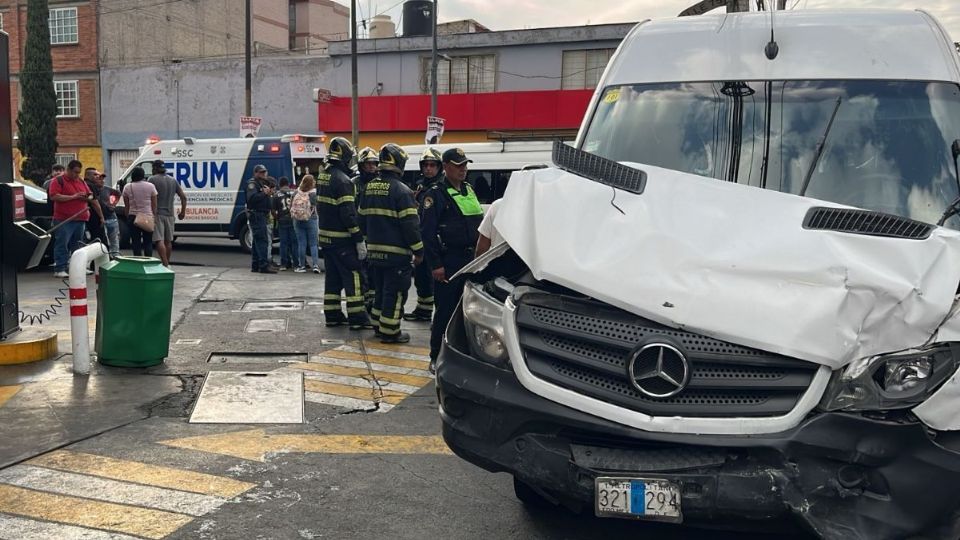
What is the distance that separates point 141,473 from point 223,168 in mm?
14406

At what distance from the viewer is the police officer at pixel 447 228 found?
290 inches

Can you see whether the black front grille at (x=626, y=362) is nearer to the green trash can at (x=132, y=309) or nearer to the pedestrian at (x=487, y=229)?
the pedestrian at (x=487, y=229)

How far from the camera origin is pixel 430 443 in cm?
558

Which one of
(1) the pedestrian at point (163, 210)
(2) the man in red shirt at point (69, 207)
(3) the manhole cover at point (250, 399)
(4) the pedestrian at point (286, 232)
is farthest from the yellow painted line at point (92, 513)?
(4) the pedestrian at point (286, 232)

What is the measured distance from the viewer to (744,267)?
3189 mm

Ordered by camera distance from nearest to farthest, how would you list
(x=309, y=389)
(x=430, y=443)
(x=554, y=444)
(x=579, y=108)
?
(x=554, y=444), (x=430, y=443), (x=309, y=389), (x=579, y=108)

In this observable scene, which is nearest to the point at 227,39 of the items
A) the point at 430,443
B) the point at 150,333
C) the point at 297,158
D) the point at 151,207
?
the point at 297,158

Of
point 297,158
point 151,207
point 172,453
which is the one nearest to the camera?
point 172,453

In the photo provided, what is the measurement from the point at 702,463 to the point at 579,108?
24.7 meters

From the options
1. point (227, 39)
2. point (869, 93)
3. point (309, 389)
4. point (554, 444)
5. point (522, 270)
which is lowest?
point (309, 389)

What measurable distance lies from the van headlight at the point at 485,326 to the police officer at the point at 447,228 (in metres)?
3.61

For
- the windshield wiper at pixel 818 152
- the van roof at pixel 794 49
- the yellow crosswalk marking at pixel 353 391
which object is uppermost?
the van roof at pixel 794 49

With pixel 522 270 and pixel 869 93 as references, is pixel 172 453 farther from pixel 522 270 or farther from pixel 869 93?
pixel 869 93

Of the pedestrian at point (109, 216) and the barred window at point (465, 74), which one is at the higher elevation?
the barred window at point (465, 74)
